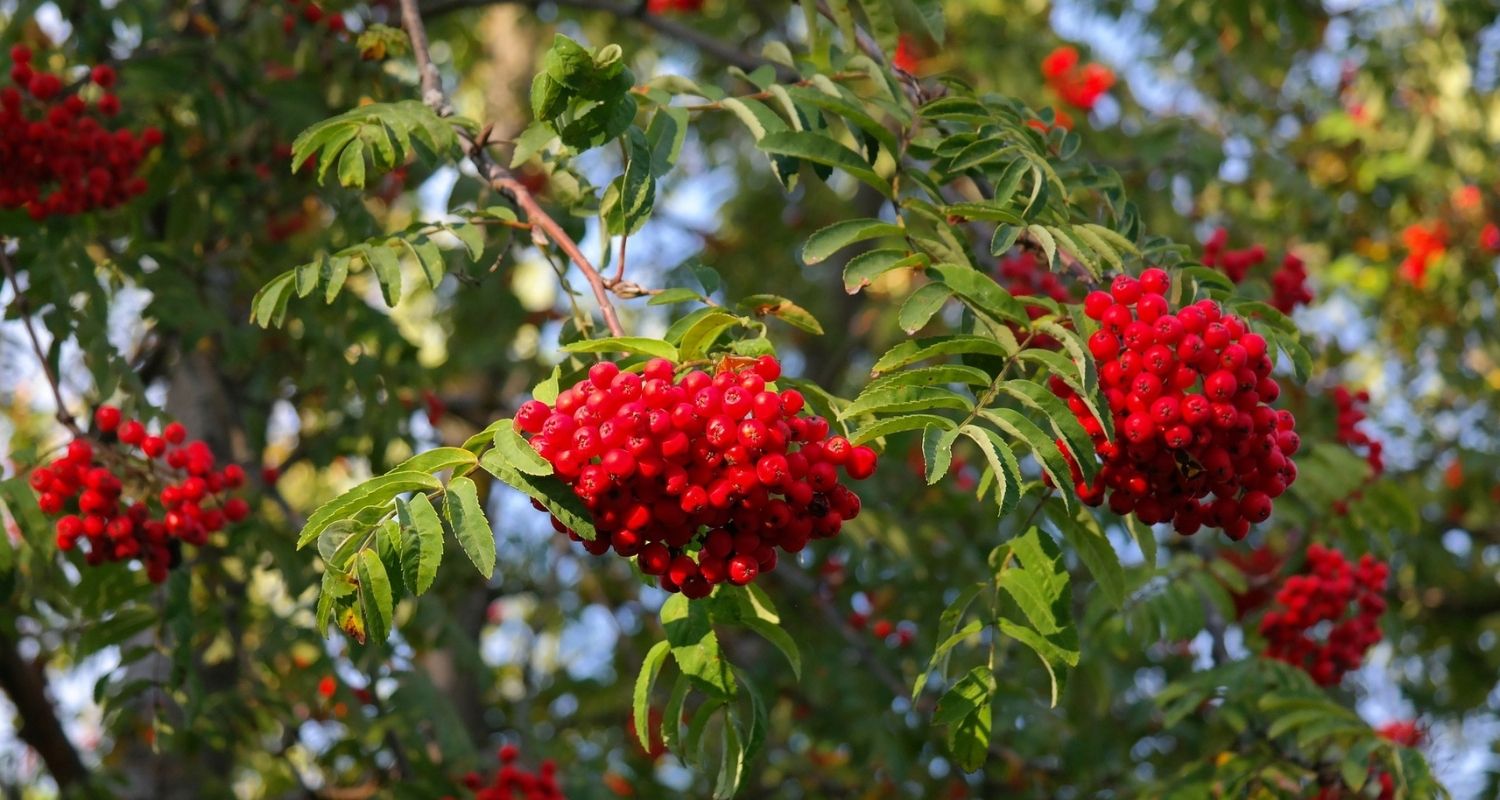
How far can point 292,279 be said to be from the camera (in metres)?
3.08

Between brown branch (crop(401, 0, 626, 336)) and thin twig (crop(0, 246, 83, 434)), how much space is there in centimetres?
123

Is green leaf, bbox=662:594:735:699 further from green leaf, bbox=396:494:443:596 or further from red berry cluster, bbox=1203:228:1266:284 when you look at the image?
red berry cluster, bbox=1203:228:1266:284

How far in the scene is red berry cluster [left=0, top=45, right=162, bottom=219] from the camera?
3.96 metres

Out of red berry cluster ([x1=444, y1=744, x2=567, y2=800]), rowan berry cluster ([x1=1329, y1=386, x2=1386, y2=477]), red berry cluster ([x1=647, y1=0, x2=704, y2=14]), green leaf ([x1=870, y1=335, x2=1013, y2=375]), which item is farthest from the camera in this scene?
red berry cluster ([x1=647, y1=0, x2=704, y2=14])

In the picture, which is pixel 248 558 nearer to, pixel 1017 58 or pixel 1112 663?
pixel 1112 663

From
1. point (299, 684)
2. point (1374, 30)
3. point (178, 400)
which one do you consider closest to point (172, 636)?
point (299, 684)

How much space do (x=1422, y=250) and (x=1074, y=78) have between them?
2083 mm

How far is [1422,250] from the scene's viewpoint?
7.85 metres

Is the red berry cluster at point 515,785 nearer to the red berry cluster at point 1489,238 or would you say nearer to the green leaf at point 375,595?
the green leaf at point 375,595

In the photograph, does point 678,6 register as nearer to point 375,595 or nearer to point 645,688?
point 645,688

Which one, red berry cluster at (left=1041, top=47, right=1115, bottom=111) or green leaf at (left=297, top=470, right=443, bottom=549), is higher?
green leaf at (left=297, top=470, right=443, bottom=549)

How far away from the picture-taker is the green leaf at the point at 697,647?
273cm

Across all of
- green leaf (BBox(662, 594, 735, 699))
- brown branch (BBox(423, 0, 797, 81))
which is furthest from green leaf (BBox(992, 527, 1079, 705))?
brown branch (BBox(423, 0, 797, 81))

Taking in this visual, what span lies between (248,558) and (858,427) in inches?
100
